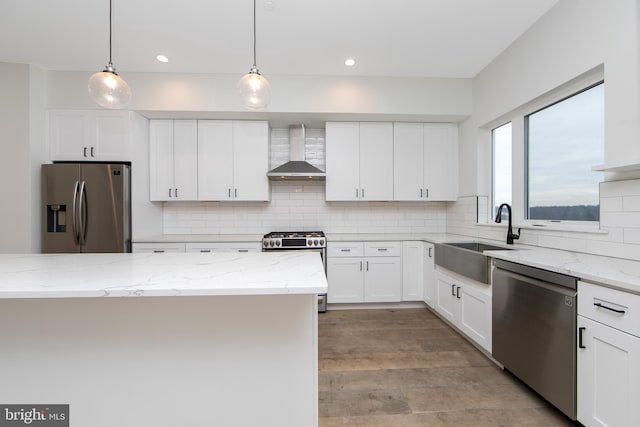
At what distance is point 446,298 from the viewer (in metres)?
2.84

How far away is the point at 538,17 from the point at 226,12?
2559 millimetres

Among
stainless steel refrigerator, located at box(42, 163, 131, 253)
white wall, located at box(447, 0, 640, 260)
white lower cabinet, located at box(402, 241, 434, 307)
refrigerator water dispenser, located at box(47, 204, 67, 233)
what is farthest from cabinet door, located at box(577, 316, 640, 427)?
refrigerator water dispenser, located at box(47, 204, 67, 233)

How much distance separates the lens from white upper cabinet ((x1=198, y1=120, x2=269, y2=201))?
133 inches

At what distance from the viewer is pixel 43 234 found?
284cm

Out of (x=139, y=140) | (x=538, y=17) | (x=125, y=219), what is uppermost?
(x=538, y=17)

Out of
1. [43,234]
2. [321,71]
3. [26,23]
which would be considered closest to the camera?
[26,23]

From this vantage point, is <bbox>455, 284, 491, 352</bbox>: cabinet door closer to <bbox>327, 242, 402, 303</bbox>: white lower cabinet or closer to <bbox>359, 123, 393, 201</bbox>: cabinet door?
<bbox>327, 242, 402, 303</bbox>: white lower cabinet

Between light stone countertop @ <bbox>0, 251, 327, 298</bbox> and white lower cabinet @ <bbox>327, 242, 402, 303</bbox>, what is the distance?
163cm

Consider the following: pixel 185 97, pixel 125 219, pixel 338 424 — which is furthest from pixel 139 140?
pixel 338 424

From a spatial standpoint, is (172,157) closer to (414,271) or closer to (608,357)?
(414,271)

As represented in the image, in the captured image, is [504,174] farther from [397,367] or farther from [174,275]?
[174,275]

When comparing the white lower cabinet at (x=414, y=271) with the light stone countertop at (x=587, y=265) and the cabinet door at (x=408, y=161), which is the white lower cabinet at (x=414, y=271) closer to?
the cabinet door at (x=408, y=161)

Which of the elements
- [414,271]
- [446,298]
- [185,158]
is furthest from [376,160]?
[185,158]

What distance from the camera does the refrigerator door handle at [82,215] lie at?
283cm
